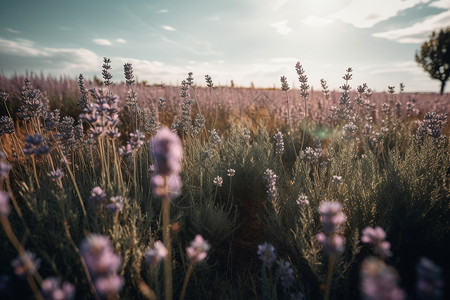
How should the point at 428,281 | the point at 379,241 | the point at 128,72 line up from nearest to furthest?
the point at 428,281 → the point at 379,241 → the point at 128,72

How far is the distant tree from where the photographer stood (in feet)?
101

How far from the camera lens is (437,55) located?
32031 millimetres

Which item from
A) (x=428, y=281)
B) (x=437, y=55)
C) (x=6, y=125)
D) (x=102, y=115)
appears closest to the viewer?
(x=428, y=281)

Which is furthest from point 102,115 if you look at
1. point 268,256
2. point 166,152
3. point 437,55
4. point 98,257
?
point 437,55

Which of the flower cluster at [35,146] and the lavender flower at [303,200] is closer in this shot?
the flower cluster at [35,146]

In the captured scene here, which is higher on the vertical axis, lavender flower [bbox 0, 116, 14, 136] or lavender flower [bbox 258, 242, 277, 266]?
Answer: lavender flower [bbox 0, 116, 14, 136]

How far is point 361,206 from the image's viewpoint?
1921 mm

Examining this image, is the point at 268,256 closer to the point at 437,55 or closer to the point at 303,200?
the point at 303,200

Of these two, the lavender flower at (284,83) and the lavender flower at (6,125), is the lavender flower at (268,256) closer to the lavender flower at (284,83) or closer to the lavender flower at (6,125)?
the lavender flower at (284,83)

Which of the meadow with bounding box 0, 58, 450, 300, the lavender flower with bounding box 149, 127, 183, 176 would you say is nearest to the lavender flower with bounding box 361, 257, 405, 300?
the meadow with bounding box 0, 58, 450, 300

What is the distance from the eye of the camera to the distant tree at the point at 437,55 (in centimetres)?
3094

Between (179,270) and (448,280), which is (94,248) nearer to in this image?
(179,270)

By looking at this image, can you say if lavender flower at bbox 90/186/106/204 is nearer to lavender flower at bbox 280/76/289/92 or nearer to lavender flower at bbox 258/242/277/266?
lavender flower at bbox 258/242/277/266

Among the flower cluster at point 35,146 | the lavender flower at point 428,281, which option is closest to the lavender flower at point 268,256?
the lavender flower at point 428,281
